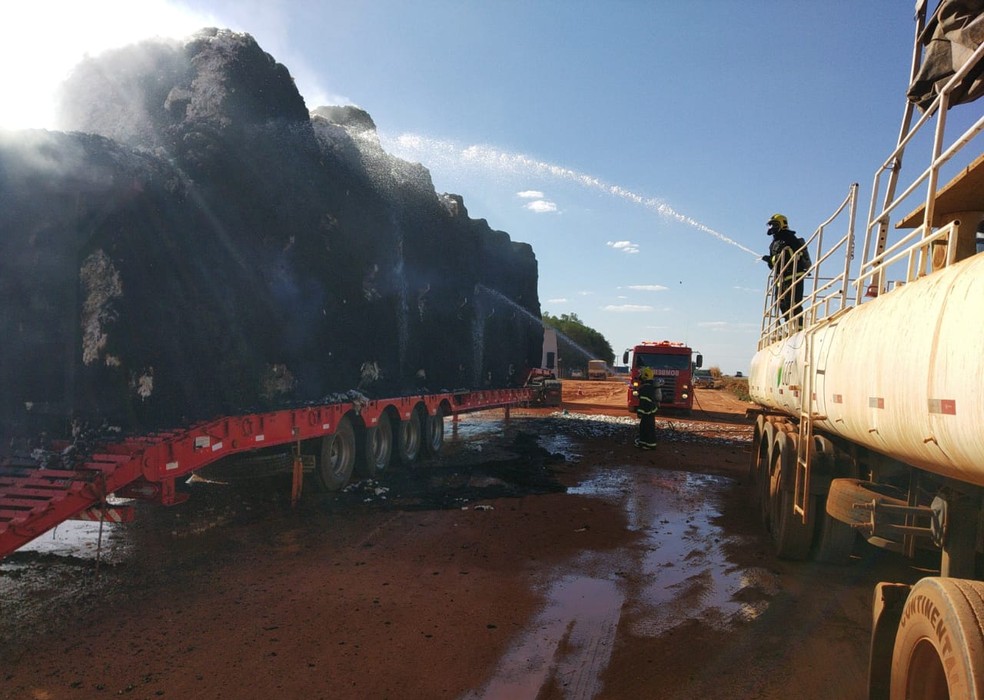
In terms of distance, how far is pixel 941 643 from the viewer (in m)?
2.34

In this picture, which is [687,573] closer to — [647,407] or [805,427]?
[805,427]

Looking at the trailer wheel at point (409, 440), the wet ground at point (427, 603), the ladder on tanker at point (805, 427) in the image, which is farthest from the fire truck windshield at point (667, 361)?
the ladder on tanker at point (805, 427)

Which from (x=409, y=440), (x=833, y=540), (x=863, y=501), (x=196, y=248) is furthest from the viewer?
(x=409, y=440)

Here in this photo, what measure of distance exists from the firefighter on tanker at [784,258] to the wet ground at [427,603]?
3098mm

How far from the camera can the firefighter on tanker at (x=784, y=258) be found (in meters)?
8.88

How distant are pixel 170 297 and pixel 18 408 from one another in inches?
67.3

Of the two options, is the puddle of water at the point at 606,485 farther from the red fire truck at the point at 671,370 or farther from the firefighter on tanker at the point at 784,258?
the red fire truck at the point at 671,370

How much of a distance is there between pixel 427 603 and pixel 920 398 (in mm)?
4084

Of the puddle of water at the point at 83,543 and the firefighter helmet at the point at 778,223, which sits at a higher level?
the firefighter helmet at the point at 778,223

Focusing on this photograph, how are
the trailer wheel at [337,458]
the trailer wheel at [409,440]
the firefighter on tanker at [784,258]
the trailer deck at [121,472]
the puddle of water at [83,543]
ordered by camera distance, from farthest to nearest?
the trailer wheel at [409,440], the trailer wheel at [337,458], the firefighter on tanker at [784,258], the puddle of water at [83,543], the trailer deck at [121,472]

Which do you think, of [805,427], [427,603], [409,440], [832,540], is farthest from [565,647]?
[409,440]

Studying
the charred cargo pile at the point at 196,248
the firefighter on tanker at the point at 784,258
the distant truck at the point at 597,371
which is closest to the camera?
the charred cargo pile at the point at 196,248

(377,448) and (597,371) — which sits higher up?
(597,371)

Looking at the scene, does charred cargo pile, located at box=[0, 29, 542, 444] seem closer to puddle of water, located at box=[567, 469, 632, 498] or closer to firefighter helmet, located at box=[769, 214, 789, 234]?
puddle of water, located at box=[567, 469, 632, 498]
